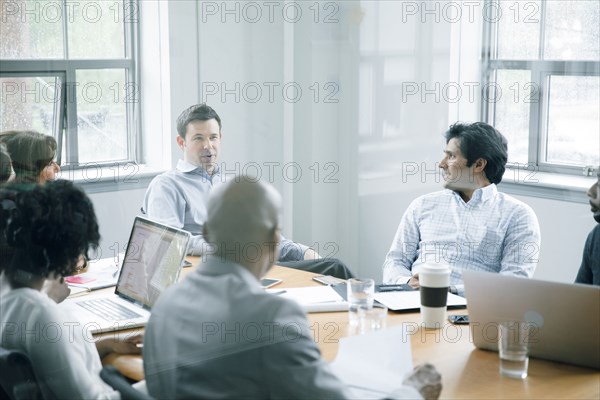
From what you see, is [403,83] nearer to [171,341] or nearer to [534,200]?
[534,200]

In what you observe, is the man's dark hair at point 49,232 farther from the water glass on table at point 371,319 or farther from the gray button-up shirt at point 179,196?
the gray button-up shirt at point 179,196

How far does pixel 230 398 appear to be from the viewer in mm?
1592

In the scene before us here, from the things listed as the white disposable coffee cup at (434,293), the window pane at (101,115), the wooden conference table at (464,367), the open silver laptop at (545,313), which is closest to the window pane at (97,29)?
the window pane at (101,115)

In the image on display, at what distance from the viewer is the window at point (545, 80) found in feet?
12.3

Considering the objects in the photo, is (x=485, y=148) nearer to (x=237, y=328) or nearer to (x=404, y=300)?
(x=404, y=300)

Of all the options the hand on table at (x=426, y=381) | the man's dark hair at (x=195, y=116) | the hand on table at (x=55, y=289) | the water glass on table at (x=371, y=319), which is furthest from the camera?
the man's dark hair at (x=195, y=116)

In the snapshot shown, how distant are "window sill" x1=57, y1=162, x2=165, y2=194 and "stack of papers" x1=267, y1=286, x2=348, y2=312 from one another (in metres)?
1.64

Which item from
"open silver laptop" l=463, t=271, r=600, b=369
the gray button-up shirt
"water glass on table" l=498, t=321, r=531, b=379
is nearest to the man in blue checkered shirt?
the gray button-up shirt

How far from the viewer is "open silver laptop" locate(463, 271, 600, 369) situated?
1.92m

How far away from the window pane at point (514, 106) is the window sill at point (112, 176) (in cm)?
175

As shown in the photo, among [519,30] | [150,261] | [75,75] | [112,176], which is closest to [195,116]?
[112,176]

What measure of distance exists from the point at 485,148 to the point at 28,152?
1.76m

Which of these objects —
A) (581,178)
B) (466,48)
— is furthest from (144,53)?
(581,178)

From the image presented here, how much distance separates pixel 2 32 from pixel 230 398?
269 cm
